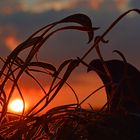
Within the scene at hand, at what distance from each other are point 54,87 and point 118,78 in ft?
0.34

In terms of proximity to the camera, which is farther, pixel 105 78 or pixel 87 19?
pixel 105 78

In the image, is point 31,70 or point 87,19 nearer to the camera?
point 87,19

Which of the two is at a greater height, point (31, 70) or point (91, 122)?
point (31, 70)

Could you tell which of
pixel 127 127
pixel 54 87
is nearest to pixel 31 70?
pixel 54 87

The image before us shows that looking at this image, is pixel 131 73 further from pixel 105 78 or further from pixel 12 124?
pixel 12 124

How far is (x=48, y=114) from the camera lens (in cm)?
58

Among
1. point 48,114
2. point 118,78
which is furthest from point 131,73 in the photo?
point 48,114

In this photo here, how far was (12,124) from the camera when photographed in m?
0.61

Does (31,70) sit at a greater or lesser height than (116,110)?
greater

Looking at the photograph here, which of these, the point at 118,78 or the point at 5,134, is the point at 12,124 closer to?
the point at 5,134

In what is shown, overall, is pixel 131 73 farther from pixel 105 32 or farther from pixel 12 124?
pixel 12 124

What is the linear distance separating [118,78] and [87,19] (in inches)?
5.3

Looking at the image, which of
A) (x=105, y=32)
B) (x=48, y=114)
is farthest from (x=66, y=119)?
(x=105, y=32)

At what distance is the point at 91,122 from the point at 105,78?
0.36 feet
